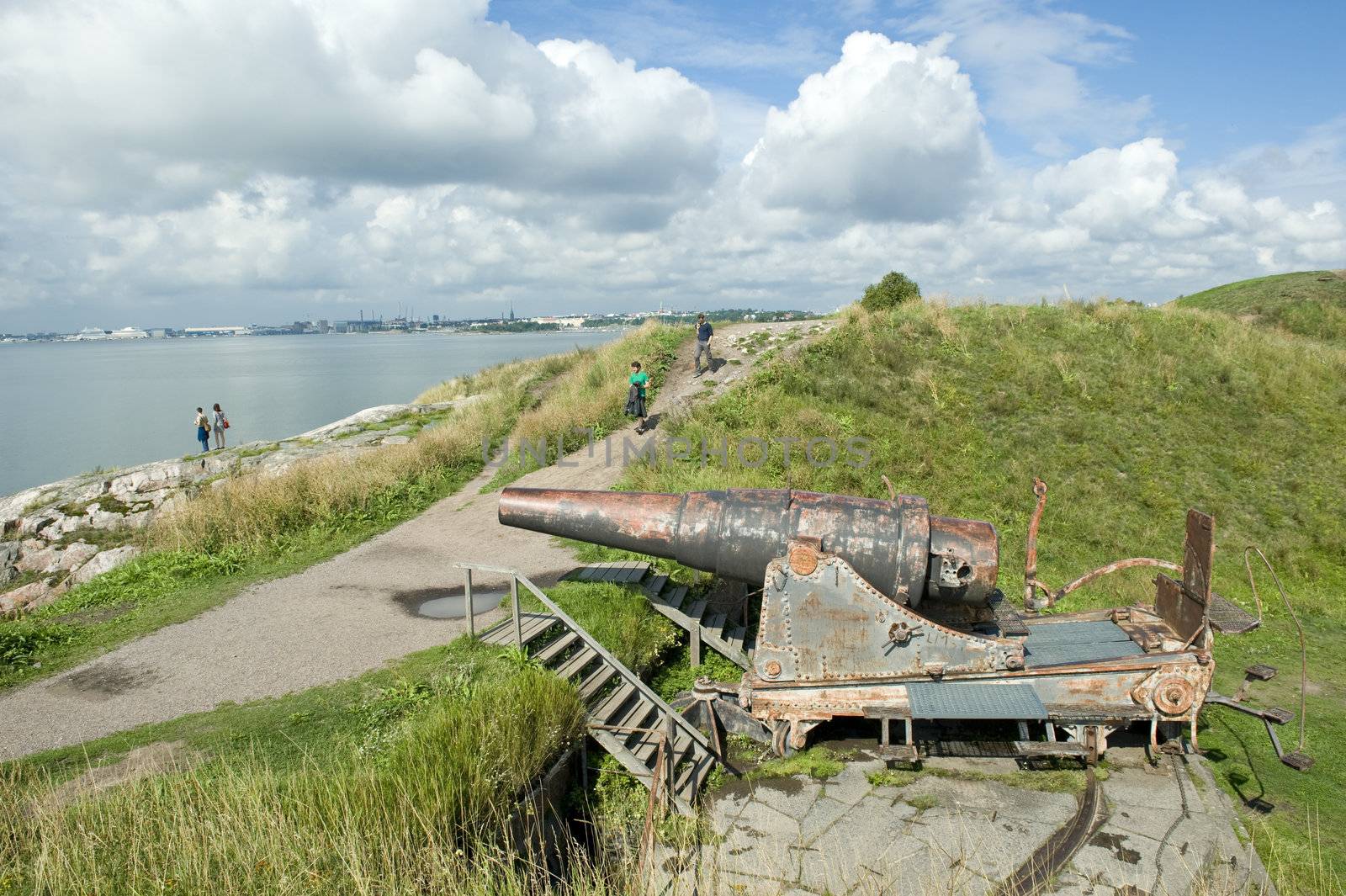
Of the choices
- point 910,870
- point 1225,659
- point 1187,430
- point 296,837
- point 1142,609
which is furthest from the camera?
point 1187,430

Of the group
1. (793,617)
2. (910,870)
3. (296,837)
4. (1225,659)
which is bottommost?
(1225,659)

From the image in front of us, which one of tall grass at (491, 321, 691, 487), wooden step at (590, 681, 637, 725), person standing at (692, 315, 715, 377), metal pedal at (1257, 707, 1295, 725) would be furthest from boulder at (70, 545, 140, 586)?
metal pedal at (1257, 707, 1295, 725)

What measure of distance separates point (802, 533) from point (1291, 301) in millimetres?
29242

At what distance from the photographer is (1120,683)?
5.04 metres

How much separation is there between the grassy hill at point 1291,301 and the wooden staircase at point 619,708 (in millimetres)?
21181

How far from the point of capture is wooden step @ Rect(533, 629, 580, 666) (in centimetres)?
638

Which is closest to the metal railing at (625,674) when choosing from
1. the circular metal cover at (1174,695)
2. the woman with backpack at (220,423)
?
the circular metal cover at (1174,695)

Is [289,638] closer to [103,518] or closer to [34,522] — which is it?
[103,518]

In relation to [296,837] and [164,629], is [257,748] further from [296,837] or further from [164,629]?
[164,629]

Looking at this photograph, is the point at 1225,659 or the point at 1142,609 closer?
the point at 1142,609

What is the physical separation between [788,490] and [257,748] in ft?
14.0

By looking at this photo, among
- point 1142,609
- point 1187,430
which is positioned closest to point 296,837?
point 1142,609

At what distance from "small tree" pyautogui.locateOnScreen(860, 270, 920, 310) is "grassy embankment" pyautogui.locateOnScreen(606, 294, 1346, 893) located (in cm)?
501

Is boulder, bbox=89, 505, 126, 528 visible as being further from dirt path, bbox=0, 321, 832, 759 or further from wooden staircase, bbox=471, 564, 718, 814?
wooden staircase, bbox=471, 564, 718, 814
